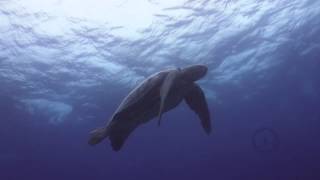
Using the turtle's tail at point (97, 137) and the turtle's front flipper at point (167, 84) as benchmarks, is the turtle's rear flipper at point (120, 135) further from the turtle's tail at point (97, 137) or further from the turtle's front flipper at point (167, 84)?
the turtle's front flipper at point (167, 84)

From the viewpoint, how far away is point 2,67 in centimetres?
2231

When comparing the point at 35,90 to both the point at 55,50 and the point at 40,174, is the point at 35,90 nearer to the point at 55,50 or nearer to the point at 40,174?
the point at 55,50

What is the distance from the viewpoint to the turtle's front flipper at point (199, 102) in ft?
25.7

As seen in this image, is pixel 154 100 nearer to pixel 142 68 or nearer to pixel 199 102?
pixel 199 102

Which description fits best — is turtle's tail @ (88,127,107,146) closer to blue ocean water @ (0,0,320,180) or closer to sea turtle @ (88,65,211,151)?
sea turtle @ (88,65,211,151)

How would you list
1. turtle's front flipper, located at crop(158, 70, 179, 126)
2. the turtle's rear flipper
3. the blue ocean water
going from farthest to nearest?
1. the blue ocean water
2. the turtle's rear flipper
3. turtle's front flipper, located at crop(158, 70, 179, 126)

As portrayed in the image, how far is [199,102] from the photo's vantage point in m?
7.96

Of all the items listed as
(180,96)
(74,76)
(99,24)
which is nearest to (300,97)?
(74,76)

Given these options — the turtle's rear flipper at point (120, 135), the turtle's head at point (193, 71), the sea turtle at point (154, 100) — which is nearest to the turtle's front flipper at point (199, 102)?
the sea turtle at point (154, 100)

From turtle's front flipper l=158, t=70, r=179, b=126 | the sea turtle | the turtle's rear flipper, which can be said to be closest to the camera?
turtle's front flipper l=158, t=70, r=179, b=126

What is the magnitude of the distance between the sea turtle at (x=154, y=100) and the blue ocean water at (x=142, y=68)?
9.87 metres

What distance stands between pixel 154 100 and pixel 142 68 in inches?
666

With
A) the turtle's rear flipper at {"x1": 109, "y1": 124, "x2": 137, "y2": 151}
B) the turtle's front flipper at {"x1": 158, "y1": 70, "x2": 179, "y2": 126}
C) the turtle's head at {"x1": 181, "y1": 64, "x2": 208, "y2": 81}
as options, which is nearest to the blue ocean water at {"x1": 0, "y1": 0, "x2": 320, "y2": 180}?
the turtle's rear flipper at {"x1": 109, "y1": 124, "x2": 137, "y2": 151}

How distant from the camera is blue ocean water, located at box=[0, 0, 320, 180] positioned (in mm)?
17859
